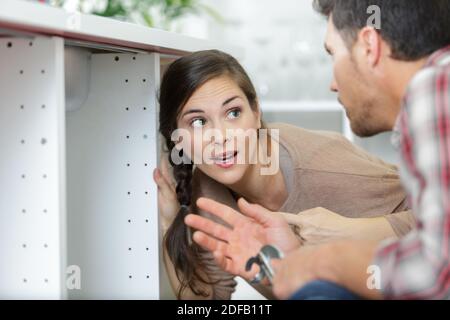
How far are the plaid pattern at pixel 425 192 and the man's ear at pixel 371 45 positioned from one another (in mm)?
174

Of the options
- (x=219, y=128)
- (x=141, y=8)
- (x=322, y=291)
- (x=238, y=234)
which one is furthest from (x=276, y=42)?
(x=322, y=291)

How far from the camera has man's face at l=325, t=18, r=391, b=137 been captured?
0.96 meters

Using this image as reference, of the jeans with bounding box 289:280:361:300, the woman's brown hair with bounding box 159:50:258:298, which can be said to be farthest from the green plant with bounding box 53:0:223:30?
the jeans with bounding box 289:280:361:300

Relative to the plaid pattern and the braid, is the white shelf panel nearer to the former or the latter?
the braid

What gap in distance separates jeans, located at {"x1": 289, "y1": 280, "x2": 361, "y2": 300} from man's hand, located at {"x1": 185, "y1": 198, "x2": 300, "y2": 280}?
9.2 inches

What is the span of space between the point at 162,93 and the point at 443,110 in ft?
1.72

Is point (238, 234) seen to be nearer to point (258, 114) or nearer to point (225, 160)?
point (225, 160)

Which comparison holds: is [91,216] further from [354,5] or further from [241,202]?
[354,5]

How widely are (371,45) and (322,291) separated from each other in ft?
1.14

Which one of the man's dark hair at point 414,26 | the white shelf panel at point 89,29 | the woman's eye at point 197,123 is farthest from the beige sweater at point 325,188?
the man's dark hair at point 414,26

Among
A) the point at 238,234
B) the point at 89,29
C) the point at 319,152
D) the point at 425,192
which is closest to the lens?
the point at 425,192

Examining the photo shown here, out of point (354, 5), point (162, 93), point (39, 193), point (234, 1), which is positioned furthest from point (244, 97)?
point (234, 1)

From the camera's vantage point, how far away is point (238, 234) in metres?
1.06

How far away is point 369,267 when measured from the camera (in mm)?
789
